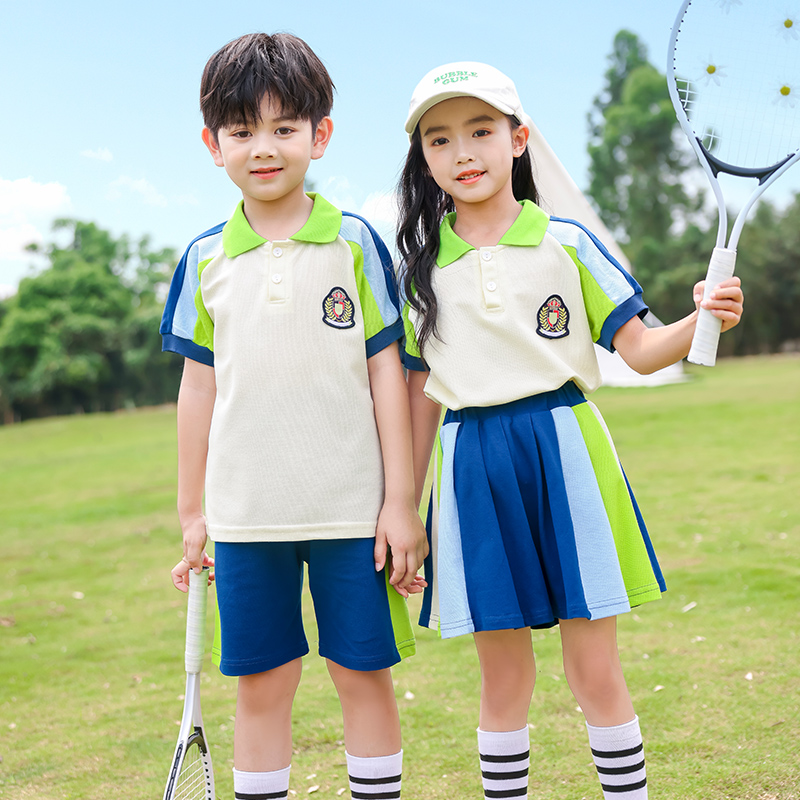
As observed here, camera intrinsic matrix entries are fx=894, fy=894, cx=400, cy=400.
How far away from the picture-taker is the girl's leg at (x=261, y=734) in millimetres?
1698

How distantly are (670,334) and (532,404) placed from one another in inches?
11.0

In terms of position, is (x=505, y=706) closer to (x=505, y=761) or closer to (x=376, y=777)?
(x=505, y=761)

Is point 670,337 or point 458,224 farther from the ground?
point 458,224

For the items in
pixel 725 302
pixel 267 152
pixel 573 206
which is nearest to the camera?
pixel 725 302

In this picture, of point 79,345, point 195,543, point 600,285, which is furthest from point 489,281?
point 79,345

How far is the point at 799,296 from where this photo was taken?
83.6ft

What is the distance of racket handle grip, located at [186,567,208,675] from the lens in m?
1.81

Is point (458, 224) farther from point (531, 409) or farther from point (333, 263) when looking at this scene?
point (531, 409)

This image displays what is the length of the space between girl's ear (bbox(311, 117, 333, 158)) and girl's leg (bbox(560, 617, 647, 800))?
1012 mm

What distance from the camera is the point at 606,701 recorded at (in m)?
1.65

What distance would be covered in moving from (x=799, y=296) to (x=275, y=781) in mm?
26719

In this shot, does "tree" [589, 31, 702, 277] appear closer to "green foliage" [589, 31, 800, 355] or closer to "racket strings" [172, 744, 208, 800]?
"green foliage" [589, 31, 800, 355]

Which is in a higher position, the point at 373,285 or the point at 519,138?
the point at 519,138

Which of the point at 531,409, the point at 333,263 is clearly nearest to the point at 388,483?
the point at 531,409
